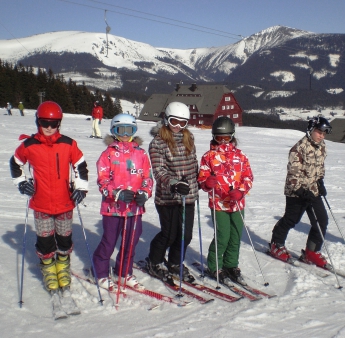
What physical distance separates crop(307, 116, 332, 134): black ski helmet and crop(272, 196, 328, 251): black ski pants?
820 mm

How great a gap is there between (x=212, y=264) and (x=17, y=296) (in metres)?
1.98

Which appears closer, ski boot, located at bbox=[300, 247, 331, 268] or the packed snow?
the packed snow

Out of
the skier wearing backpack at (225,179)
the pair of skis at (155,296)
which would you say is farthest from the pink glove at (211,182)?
the pair of skis at (155,296)

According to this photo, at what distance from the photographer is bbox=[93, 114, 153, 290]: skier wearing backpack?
3.61 m

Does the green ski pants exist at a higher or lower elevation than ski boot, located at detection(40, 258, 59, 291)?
higher

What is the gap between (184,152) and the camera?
154 inches

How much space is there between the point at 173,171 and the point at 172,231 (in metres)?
0.64

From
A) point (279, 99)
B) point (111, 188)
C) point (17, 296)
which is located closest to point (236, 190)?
point (111, 188)

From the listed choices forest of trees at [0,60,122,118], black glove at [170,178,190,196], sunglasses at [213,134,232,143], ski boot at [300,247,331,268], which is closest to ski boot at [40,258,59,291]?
black glove at [170,178,190,196]

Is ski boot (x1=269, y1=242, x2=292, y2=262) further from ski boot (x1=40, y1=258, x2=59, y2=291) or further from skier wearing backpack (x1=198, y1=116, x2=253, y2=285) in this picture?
ski boot (x1=40, y1=258, x2=59, y2=291)

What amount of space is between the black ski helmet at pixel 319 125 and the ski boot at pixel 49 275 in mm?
3220

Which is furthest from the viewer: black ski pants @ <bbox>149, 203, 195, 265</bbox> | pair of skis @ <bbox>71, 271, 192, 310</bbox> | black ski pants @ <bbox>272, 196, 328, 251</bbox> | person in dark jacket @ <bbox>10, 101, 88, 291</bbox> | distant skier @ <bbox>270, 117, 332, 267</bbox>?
black ski pants @ <bbox>272, 196, 328, 251</bbox>

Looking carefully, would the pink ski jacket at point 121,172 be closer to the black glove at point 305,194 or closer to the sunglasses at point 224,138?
the sunglasses at point 224,138

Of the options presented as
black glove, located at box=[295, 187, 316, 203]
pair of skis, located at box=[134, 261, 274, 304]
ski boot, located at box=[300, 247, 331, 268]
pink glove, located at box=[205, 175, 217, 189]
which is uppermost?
pink glove, located at box=[205, 175, 217, 189]
